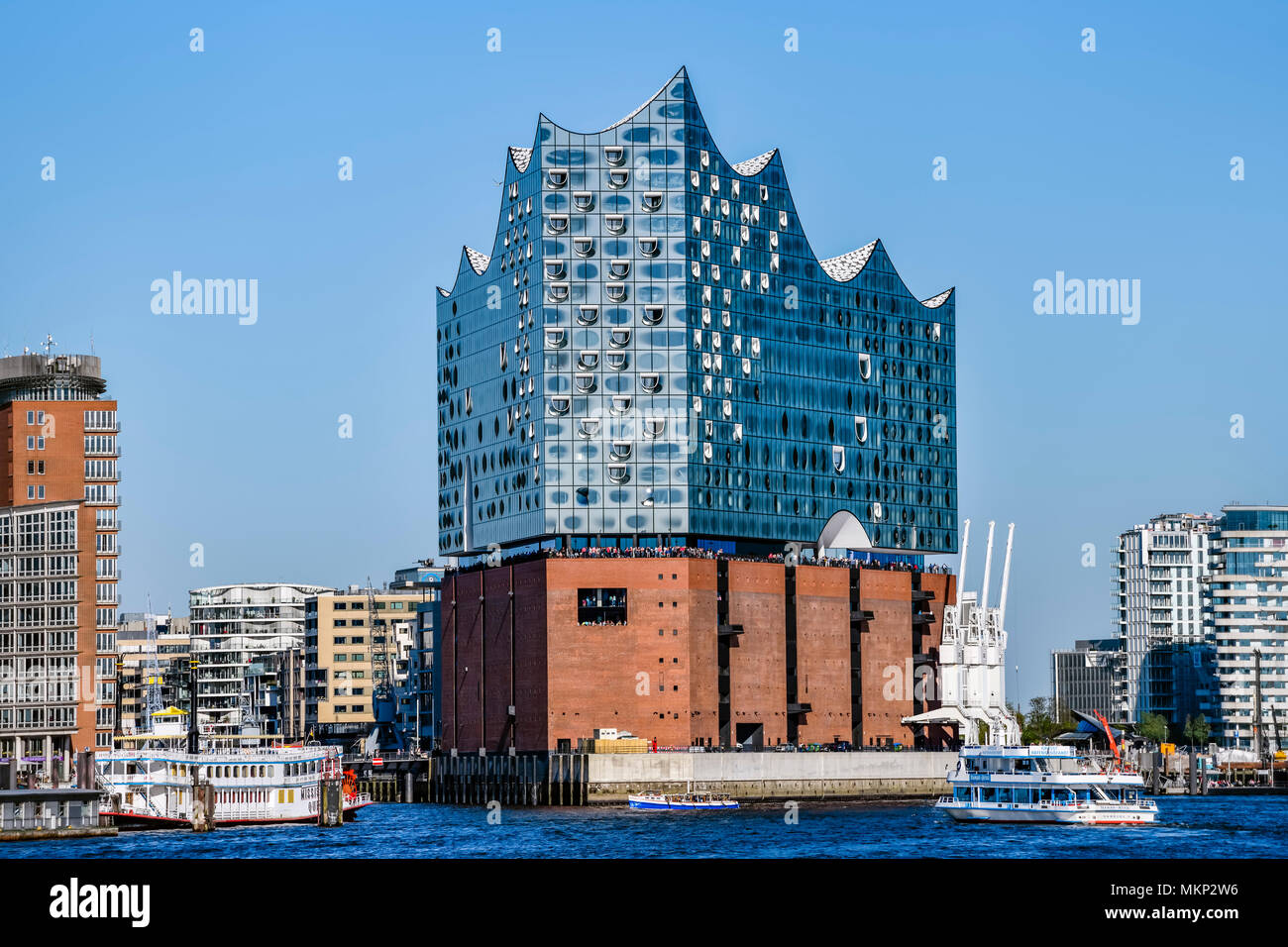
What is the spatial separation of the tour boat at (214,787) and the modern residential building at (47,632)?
24993 millimetres

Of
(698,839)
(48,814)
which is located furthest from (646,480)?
(48,814)

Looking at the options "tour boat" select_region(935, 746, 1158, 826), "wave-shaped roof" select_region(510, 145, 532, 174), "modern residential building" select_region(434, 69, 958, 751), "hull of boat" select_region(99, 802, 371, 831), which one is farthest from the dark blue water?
"wave-shaped roof" select_region(510, 145, 532, 174)

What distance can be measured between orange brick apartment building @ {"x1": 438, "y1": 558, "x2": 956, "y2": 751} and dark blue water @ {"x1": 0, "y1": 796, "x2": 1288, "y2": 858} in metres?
23.3

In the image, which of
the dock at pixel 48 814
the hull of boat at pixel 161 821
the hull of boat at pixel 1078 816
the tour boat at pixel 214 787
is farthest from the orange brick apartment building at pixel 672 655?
the dock at pixel 48 814

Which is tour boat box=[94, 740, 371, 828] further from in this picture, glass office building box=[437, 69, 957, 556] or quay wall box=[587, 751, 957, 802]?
glass office building box=[437, 69, 957, 556]

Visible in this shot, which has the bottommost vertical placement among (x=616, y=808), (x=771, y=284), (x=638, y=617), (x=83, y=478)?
(x=616, y=808)

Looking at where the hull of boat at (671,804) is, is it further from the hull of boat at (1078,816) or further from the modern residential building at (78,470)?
the modern residential building at (78,470)

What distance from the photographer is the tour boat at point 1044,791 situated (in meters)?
129

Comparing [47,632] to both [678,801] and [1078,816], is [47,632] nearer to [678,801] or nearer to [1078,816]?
A: [678,801]

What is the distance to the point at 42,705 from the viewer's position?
157875mm

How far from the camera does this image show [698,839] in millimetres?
112688
